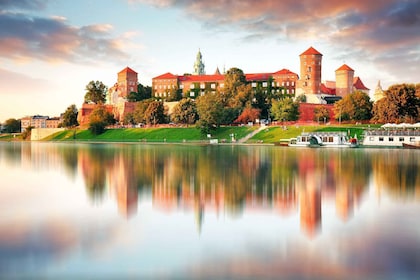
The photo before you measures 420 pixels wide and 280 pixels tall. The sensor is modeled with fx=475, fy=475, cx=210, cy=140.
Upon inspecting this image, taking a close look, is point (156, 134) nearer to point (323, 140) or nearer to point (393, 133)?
point (323, 140)

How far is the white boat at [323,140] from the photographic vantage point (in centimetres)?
4127

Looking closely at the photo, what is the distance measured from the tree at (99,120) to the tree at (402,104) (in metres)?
39.5

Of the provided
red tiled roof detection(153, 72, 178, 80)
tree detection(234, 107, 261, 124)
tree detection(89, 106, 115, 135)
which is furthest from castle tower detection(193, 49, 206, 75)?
tree detection(234, 107, 261, 124)

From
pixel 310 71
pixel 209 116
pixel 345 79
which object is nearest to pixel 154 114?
pixel 209 116

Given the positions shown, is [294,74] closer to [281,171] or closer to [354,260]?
[281,171]

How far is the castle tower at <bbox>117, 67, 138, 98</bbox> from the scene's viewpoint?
91.9 m

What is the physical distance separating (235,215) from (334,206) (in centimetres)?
248

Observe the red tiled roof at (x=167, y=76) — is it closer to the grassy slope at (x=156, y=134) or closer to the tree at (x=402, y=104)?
the grassy slope at (x=156, y=134)

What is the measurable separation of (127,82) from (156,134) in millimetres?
34245

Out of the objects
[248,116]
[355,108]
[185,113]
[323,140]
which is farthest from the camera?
[185,113]

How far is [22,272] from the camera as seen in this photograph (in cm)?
613

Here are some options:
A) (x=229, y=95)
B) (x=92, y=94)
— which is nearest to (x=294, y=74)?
(x=229, y=95)

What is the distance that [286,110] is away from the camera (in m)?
56.7

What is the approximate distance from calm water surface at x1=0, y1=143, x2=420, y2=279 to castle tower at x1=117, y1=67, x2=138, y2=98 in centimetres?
7787
